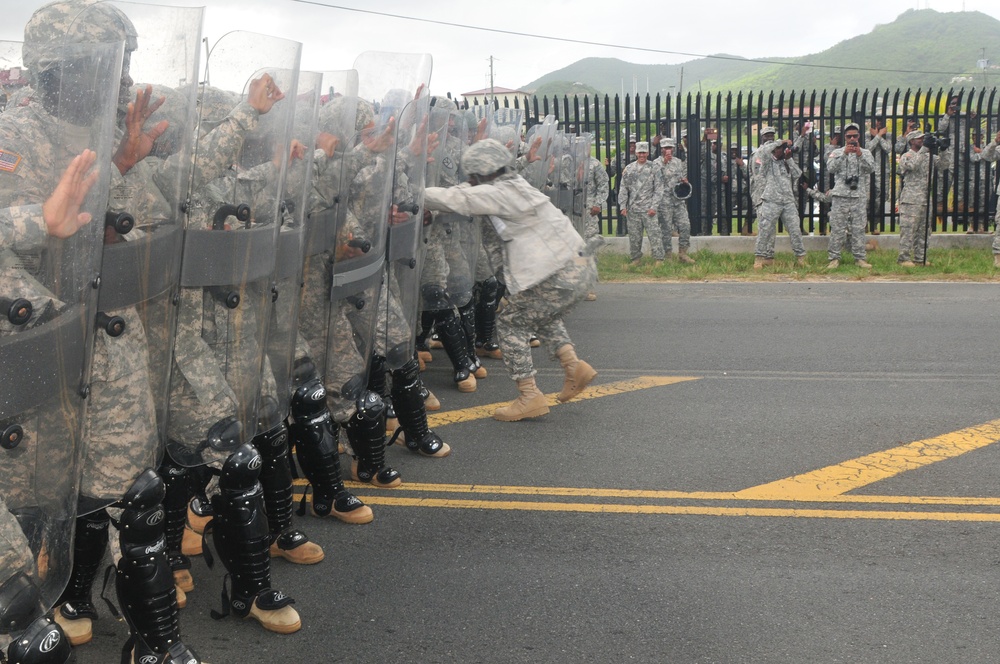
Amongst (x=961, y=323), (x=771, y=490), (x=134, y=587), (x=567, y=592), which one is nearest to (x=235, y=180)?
(x=134, y=587)

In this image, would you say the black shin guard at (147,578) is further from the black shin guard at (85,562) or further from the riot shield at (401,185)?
the riot shield at (401,185)

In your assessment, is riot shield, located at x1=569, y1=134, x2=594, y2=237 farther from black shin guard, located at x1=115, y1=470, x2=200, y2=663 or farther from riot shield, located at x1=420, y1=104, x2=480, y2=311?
black shin guard, located at x1=115, y1=470, x2=200, y2=663

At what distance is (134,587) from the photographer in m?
3.01

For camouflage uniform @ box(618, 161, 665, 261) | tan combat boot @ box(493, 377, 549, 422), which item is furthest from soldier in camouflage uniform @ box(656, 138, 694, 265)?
tan combat boot @ box(493, 377, 549, 422)

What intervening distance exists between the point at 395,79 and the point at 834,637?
Answer: 111 inches

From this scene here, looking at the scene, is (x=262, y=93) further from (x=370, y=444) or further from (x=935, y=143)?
(x=935, y=143)

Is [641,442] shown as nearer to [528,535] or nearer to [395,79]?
[528,535]

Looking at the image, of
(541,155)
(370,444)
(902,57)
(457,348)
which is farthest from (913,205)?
(902,57)

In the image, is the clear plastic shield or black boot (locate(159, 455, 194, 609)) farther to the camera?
the clear plastic shield

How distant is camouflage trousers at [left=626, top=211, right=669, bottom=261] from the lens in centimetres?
1462

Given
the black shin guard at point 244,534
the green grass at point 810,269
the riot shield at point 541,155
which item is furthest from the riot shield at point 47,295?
the green grass at point 810,269

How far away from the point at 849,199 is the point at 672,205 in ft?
7.97

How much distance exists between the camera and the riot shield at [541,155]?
9.18 meters

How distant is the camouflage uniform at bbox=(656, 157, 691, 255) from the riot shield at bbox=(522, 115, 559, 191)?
17.7 feet
